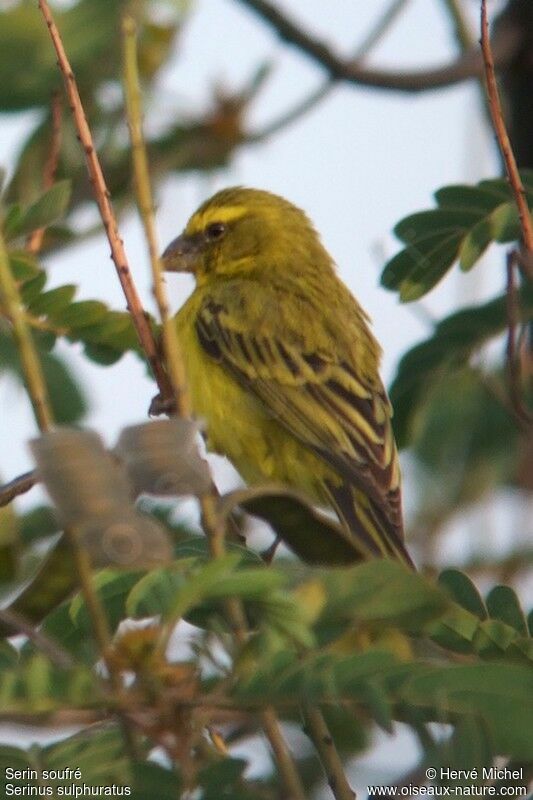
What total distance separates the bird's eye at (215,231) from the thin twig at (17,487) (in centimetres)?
291

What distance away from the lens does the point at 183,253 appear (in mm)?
5352

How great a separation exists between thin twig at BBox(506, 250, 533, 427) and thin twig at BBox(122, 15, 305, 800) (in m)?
0.82

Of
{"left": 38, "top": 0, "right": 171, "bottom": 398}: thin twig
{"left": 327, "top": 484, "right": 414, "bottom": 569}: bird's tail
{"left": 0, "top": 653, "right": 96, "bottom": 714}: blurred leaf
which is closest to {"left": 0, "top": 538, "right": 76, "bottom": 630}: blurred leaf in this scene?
{"left": 38, "top": 0, "right": 171, "bottom": 398}: thin twig

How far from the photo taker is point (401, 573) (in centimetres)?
171

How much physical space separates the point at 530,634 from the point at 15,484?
3.12 ft

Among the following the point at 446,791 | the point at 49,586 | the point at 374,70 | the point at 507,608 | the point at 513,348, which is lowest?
the point at 507,608

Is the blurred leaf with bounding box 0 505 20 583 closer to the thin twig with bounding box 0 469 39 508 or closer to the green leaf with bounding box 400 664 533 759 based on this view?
the thin twig with bounding box 0 469 39 508

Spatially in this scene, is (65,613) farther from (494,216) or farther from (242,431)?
(242,431)

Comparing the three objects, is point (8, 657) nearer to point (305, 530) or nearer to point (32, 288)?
point (305, 530)

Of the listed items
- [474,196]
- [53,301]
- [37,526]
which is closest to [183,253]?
[37,526]

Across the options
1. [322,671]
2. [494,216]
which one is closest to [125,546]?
[322,671]

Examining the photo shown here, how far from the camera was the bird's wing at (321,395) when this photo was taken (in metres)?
4.03

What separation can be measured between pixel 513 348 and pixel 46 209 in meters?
0.99

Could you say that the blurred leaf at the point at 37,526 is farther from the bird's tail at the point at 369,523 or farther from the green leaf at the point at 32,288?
the green leaf at the point at 32,288
